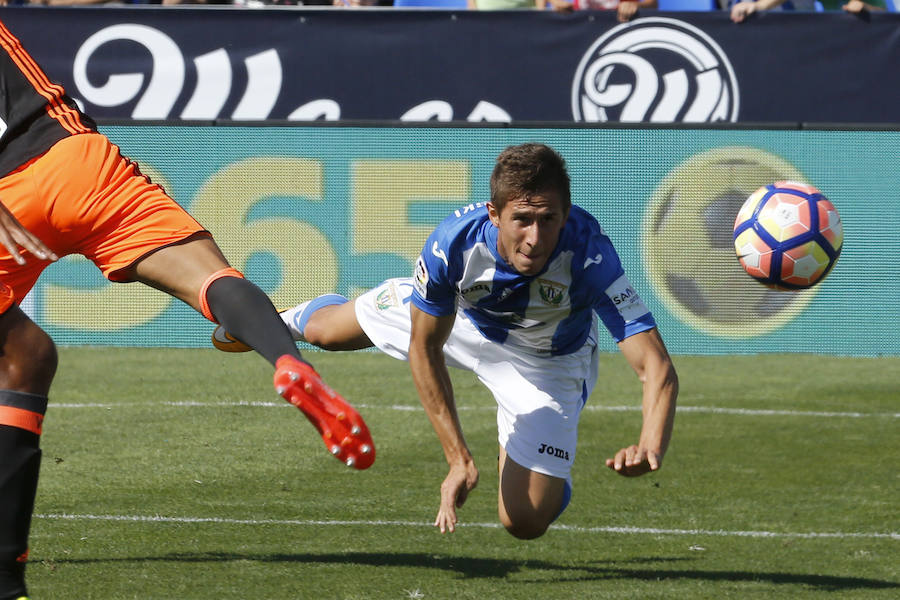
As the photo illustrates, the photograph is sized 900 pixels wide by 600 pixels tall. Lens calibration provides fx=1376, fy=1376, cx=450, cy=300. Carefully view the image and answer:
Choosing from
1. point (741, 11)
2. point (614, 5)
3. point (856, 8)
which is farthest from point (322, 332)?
point (856, 8)

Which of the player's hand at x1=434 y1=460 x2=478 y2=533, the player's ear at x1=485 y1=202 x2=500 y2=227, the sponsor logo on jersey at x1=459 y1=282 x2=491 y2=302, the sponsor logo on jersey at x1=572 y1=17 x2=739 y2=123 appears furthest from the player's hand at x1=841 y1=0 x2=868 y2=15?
the player's hand at x1=434 y1=460 x2=478 y2=533

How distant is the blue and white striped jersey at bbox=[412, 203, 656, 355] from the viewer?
5043mm

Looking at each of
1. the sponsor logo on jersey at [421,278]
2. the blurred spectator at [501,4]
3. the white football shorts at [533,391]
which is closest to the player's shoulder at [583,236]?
the sponsor logo on jersey at [421,278]

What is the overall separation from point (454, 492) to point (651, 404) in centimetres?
74

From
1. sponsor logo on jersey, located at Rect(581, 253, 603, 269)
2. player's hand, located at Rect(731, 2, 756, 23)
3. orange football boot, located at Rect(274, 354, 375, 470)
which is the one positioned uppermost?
orange football boot, located at Rect(274, 354, 375, 470)

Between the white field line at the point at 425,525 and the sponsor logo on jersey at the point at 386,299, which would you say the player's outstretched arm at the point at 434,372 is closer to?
the sponsor logo on jersey at the point at 386,299

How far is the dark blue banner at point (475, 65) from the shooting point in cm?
1173

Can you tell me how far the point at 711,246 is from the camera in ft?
37.4

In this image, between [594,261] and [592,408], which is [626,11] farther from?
[594,261]

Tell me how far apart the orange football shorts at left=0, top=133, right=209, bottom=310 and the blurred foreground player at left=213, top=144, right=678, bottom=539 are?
0.39 meters

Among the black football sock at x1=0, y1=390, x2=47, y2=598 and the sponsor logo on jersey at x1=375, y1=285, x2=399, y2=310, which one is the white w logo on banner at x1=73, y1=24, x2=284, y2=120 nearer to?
the sponsor logo on jersey at x1=375, y1=285, x2=399, y2=310

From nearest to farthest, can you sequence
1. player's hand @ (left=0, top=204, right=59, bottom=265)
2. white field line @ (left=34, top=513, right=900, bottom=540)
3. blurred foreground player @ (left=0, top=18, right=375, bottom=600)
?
player's hand @ (left=0, top=204, right=59, bottom=265) → blurred foreground player @ (left=0, top=18, right=375, bottom=600) → white field line @ (left=34, top=513, right=900, bottom=540)

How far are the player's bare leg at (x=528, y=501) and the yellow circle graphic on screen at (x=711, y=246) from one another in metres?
5.81

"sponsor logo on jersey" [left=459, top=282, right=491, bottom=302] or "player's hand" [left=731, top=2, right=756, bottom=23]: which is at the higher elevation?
"sponsor logo on jersey" [left=459, top=282, right=491, bottom=302]
